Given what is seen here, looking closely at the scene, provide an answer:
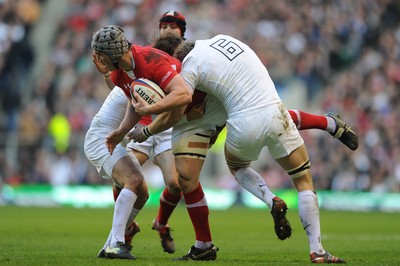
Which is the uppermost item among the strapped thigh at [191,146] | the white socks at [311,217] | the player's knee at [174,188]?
the strapped thigh at [191,146]

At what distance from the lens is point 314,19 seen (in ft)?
90.4

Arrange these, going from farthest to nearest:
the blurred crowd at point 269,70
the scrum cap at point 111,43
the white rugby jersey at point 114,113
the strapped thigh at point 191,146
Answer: the blurred crowd at point 269,70, the white rugby jersey at point 114,113, the strapped thigh at point 191,146, the scrum cap at point 111,43

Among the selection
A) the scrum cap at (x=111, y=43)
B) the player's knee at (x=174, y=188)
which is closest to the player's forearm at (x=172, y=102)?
the scrum cap at (x=111, y=43)

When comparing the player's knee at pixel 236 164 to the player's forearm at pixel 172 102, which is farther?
the player's knee at pixel 236 164

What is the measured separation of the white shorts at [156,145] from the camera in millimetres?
11906

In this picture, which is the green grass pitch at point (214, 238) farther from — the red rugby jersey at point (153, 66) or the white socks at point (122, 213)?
the red rugby jersey at point (153, 66)

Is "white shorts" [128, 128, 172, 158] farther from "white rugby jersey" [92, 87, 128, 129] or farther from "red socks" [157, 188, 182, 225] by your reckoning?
"white rugby jersey" [92, 87, 128, 129]

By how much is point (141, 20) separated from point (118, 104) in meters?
17.3

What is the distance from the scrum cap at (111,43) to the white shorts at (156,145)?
237cm

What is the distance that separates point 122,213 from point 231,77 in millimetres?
1906

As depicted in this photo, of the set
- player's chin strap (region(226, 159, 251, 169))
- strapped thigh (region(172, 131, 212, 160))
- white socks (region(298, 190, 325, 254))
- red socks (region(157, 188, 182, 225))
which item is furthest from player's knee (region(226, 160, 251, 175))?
red socks (region(157, 188, 182, 225))

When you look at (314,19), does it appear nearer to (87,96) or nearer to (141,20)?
(141,20)

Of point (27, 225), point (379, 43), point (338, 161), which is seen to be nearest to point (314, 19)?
point (379, 43)

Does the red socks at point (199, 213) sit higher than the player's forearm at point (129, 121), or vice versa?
the player's forearm at point (129, 121)
